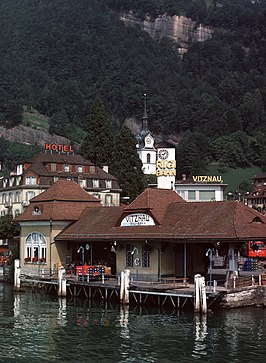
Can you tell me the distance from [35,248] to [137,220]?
14.4m

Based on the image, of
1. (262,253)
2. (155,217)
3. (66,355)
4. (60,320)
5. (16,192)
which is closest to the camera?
(66,355)

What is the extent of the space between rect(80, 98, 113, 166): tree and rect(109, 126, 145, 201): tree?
568 cm

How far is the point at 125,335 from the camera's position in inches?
1827

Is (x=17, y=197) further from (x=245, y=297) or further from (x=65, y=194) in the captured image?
(x=245, y=297)

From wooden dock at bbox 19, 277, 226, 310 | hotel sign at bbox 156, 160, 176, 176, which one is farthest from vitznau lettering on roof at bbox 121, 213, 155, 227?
hotel sign at bbox 156, 160, 176, 176

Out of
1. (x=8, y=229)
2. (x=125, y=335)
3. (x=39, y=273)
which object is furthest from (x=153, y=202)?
(x=8, y=229)

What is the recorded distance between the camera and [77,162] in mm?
118750

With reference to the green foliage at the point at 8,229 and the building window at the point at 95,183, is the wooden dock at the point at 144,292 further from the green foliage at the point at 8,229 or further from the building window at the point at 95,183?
the building window at the point at 95,183

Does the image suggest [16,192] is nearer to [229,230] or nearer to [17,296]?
[17,296]

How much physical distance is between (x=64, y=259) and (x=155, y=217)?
13320 mm

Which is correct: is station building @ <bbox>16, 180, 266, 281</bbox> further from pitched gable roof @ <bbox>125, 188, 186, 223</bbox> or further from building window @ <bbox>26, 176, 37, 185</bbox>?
building window @ <bbox>26, 176, 37, 185</bbox>

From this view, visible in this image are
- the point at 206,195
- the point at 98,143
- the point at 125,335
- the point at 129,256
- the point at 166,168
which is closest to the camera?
the point at 125,335

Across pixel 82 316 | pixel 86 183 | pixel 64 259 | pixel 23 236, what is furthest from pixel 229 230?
pixel 86 183

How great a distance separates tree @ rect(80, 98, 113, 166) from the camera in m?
130
